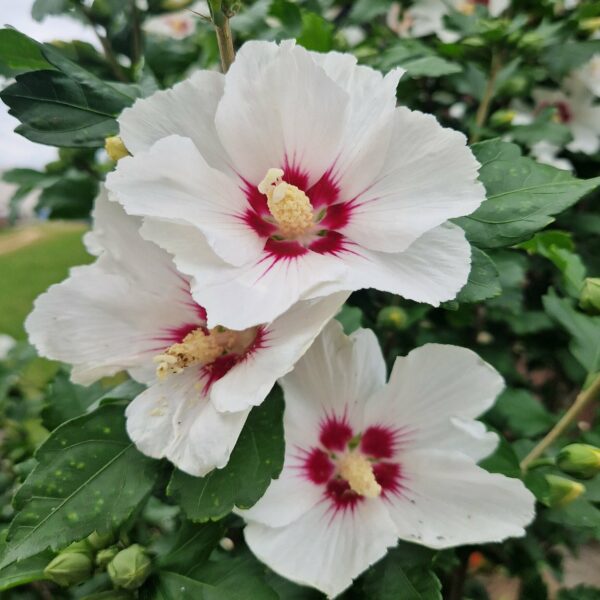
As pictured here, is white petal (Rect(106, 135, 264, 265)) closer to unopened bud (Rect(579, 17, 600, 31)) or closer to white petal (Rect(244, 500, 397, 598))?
white petal (Rect(244, 500, 397, 598))

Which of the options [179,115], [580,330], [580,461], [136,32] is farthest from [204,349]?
[136,32]

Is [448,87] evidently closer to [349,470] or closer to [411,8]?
[411,8]

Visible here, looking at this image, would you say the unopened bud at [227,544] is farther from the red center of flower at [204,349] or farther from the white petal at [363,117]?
the white petal at [363,117]

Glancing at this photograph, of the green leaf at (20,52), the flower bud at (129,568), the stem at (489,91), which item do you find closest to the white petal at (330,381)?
the flower bud at (129,568)

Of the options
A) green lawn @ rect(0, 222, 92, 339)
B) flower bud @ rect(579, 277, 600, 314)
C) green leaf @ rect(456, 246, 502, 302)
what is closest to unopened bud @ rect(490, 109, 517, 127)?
flower bud @ rect(579, 277, 600, 314)

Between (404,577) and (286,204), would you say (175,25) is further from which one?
(404,577)

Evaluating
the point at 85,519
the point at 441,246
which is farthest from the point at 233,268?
the point at 85,519
